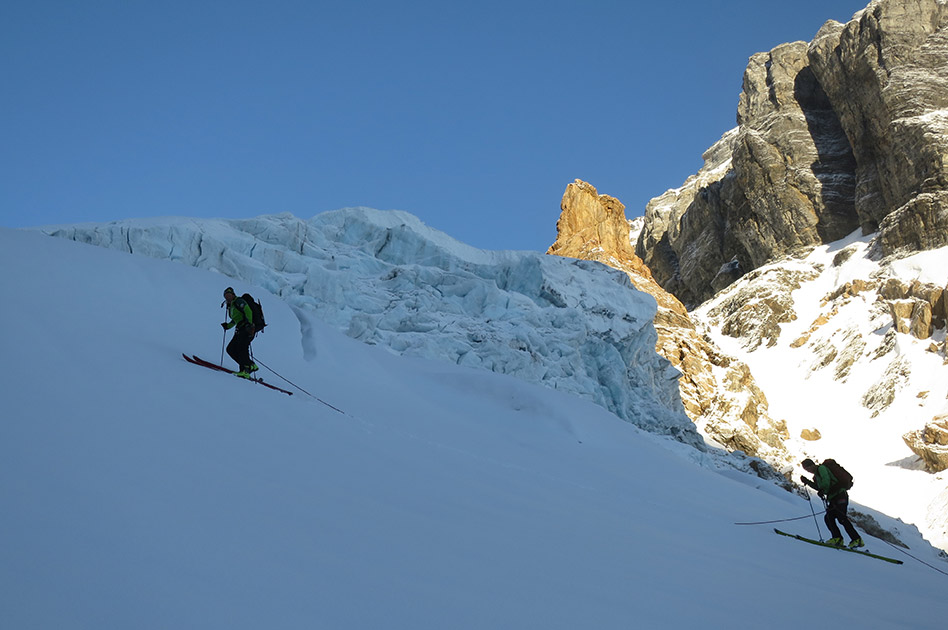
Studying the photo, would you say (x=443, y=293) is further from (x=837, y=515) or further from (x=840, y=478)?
(x=837, y=515)

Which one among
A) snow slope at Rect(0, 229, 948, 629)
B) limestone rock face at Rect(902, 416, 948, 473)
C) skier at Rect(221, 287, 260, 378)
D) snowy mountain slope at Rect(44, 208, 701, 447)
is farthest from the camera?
limestone rock face at Rect(902, 416, 948, 473)

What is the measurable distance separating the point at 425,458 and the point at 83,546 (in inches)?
141

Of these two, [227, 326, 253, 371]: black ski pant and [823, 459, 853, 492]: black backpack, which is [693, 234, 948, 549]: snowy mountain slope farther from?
[227, 326, 253, 371]: black ski pant

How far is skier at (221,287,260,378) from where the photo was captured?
7516 mm

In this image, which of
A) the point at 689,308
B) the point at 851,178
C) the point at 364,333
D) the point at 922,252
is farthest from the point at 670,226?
the point at 364,333

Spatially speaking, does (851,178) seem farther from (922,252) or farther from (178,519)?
(178,519)

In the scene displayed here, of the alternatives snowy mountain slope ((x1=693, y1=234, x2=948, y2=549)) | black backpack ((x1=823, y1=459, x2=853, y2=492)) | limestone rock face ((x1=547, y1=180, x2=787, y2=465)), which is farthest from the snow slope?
snowy mountain slope ((x1=693, y1=234, x2=948, y2=549))

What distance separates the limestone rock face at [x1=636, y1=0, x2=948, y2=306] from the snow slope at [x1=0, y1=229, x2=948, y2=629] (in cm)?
7754

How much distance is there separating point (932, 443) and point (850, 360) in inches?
740

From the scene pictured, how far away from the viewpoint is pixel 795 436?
185ft

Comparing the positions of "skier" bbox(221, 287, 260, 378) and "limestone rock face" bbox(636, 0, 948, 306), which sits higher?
"limestone rock face" bbox(636, 0, 948, 306)

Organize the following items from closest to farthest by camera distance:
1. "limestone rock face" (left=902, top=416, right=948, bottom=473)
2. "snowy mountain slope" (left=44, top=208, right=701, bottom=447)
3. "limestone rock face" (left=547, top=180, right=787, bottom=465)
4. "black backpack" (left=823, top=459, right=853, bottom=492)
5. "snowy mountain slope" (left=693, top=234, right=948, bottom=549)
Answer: "black backpack" (left=823, top=459, right=853, bottom=492) < "snowy mountain slope" (left=44, top=208, right=701, bottom=447) < "limestone rock face" (left=547, top=180, right=787, bottom=465) < "limestone rock face" (left=902, top=416, right=948, bottom=473) < "snowy mountain slope" (left=693, top=234, right=948, bottom=549)

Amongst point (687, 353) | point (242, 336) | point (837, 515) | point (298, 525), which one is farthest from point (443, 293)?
point (687, 353)

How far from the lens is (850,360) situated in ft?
218
